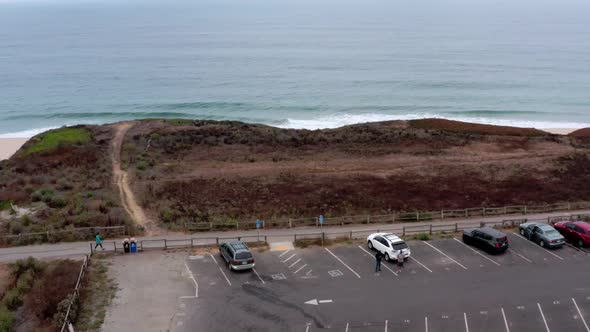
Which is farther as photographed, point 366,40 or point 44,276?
point 366,40

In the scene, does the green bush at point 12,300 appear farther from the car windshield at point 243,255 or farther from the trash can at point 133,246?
the car windshield at point 243,255

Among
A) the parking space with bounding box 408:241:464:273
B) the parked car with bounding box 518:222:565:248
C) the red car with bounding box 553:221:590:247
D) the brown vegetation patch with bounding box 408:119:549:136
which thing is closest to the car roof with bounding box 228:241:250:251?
the parking space with bounding box 408:241:464:273

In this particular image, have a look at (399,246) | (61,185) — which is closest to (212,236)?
(399,246)

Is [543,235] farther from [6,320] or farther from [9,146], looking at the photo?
[9,146]

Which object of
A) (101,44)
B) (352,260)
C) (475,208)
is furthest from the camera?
(101,44)

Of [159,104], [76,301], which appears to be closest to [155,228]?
[76,301]

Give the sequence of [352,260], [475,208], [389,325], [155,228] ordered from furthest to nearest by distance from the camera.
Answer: [475,208], [155,228], [352,260], [389,325]

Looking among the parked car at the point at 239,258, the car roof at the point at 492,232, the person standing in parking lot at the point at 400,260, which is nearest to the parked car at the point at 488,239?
the car roof at the point at 492,232

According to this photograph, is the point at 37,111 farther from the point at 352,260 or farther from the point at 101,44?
the point at 101,44
